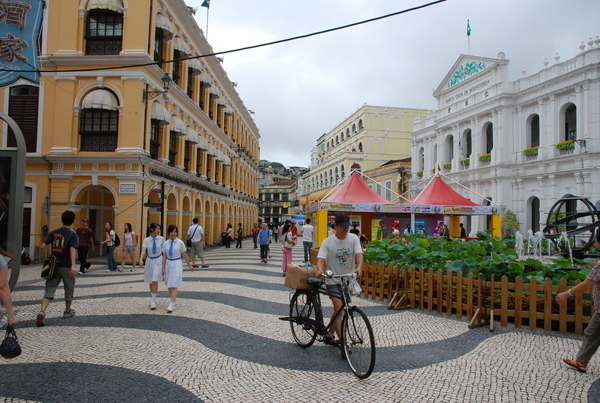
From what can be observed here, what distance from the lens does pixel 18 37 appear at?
798 cm

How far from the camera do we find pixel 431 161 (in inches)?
1455

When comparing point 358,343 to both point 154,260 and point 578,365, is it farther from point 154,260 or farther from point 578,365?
point 154,260

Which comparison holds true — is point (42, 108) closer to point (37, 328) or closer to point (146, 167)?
point (146, 167)

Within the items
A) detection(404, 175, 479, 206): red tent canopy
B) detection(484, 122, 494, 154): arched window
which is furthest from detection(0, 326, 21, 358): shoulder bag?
detection(484, 122, 494, 154): arched window

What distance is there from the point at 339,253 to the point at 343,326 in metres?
0.91

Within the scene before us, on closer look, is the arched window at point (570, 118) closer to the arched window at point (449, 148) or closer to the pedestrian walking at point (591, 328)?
the arched window at point (449, 148)

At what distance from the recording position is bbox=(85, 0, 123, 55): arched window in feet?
55.6

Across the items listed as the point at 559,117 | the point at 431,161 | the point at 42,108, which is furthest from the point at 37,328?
the point at 431,161

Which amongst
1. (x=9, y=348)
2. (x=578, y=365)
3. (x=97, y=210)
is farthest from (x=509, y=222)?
(x=9, y=348)

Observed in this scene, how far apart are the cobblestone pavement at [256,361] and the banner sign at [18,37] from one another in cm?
484

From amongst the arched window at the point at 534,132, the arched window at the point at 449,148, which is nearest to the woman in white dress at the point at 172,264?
the arched window at the point at 534,132

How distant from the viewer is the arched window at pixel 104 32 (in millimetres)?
16938

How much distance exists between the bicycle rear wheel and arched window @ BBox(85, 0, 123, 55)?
51.8 ft

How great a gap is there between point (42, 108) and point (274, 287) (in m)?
13.9
